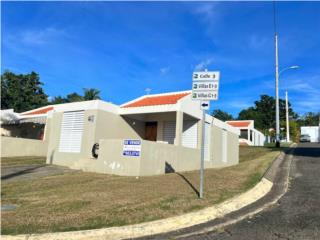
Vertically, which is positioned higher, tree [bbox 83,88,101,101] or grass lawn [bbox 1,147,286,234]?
tree [bbox 83,88,101,101]

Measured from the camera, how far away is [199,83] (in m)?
8.73

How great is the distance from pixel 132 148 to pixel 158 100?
263 inches

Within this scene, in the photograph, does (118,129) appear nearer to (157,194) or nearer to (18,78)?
(157,194)

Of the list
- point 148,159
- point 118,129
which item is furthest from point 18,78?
point 148,159

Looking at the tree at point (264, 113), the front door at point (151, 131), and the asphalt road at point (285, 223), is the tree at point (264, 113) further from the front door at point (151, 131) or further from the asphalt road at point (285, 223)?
the asphalt road at point (285, 223)

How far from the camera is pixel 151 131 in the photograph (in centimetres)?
Answer: 2141

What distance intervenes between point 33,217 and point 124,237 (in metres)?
2.29

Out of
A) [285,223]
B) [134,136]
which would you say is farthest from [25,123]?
[285,223]

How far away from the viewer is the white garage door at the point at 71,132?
1772 cm

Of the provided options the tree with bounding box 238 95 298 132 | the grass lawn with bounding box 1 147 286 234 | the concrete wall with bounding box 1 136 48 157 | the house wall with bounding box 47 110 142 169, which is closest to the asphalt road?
the grass lawn with bounding box 1 147 286 234

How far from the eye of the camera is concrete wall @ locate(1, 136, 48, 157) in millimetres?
25188

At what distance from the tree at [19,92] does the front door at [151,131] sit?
37400 mm

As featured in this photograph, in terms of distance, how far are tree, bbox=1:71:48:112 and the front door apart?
1472 inches

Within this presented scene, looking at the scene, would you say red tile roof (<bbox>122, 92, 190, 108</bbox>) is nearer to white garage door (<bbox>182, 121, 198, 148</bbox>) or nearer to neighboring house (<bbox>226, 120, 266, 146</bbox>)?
white garage door (<bbox>182, 121, 198, 148</bbox>)
